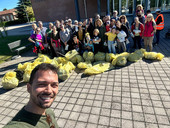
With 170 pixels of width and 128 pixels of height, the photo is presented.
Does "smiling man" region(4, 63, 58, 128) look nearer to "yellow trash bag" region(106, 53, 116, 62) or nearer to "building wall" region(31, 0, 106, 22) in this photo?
"yellow trash bag" region(106, 53, 116, 62)

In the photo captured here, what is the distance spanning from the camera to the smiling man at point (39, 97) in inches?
44.8

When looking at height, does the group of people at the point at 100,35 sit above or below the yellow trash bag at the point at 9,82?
above

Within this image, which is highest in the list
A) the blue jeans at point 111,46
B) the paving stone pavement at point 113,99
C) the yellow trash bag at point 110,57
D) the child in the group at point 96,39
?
the child in the group at point 96,39

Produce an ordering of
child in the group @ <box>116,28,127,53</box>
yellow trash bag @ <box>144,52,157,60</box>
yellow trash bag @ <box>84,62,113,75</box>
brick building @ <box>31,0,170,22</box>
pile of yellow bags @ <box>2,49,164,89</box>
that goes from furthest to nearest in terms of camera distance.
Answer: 1. brick building @ <box>31,0,170,22</box>
2. child in the group @ <box>116,28,127,53</box>
3. yellow trash bag @ <box>144,52,157,60</box>
4. yellow trash bag @ <box>84,62,113,75</box>
5. pile of yellow bags @ <box>2,49,164,89</box>

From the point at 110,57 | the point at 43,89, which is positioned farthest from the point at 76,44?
the point at 43,89

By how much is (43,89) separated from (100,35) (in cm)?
551

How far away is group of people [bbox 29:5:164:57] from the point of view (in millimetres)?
5965

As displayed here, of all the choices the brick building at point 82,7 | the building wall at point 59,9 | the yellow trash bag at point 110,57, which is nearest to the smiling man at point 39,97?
the yellow trash bag at point 110,57

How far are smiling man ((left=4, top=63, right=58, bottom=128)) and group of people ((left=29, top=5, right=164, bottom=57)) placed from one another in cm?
506

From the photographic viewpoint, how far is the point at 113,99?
11.7 ft

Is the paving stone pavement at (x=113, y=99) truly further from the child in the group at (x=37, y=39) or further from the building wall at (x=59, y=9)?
the building wall at (x=59, y=9)

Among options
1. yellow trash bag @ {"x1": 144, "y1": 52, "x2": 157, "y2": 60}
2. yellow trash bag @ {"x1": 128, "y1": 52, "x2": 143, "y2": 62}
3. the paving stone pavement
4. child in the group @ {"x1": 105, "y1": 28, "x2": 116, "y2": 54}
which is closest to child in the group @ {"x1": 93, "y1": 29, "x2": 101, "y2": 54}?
child in the group @ {"x1": 105, "y1": 28, "x2": 116, "y2": 54}

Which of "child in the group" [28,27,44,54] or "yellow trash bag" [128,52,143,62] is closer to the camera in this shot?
"yellow trash bag" [128,52,143,62]

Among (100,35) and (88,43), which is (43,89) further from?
(100,35)
